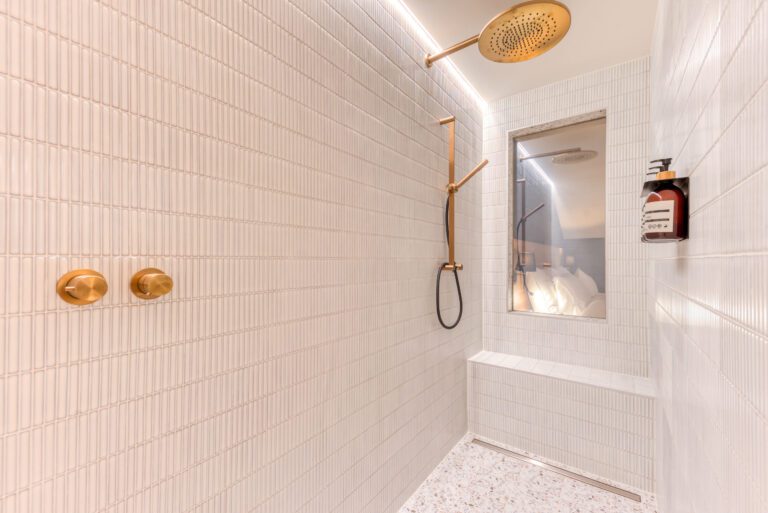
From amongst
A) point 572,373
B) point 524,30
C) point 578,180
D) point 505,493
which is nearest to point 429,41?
point 524,30

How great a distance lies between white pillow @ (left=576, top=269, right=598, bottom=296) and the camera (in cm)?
215

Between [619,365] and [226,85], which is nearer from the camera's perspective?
[226,85]

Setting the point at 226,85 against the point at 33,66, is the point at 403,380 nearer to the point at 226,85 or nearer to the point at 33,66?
the point at 226,85

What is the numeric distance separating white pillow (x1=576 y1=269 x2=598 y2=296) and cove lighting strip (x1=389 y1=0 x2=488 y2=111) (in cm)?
132

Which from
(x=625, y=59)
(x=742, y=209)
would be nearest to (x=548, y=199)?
(x=625, y=59)

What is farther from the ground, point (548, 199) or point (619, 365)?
point (548, 199)

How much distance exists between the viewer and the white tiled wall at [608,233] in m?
1.99

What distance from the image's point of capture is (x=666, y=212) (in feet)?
3.12

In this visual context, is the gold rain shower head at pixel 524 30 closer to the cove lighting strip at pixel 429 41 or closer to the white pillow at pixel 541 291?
the cove lighting strip at pixel 429 41

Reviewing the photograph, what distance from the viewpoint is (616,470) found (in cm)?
184

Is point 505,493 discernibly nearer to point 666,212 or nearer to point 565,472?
point 565,472

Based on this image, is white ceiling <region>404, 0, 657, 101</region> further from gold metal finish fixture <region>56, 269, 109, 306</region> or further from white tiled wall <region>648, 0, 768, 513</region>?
gold metal finish fixture <region>56, 269, 109, 306</region>

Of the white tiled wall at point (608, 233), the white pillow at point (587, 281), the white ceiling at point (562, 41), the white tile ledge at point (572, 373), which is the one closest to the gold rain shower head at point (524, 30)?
the white ceiling at point (562, 41)

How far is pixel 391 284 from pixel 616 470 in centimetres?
157
